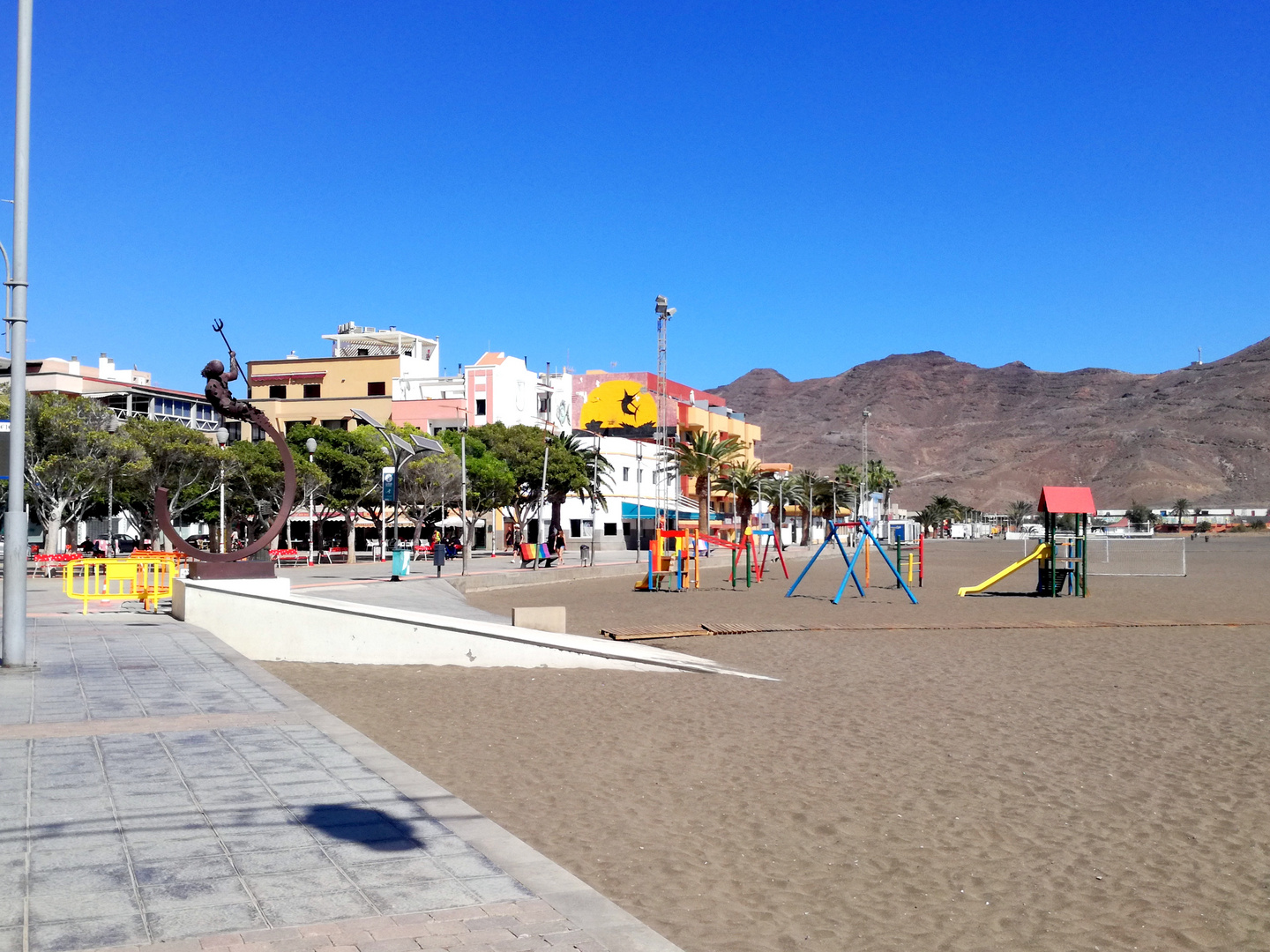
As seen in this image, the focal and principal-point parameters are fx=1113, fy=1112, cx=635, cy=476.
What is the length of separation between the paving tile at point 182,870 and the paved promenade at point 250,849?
0.04 ft

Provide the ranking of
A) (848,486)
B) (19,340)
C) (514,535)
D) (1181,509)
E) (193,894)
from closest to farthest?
(193,894)
(19,340)
(514,535)
(848,486)
(1181,509)

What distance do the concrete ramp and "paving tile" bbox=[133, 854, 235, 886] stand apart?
8.30m

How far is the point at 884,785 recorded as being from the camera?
24.8 ft

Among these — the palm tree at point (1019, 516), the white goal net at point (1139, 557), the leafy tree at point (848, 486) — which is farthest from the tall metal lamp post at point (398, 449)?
the palm tree at point (1019, 516)

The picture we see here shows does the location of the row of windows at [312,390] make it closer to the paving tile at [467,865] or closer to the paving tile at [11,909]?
the paving tile at [467,865]

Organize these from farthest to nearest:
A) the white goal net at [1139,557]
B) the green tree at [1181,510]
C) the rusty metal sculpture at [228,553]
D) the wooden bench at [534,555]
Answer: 1. the green tree at [1181,510]
2. the white goal net at [1139,557]
3. the wooden bench at [534,555]
4. the rusty metal sculpture at [228,553]

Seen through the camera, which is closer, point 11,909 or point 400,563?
point 11,909

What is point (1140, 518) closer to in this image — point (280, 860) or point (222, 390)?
point (222, 390)

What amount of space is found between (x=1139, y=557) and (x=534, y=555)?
3081 cm

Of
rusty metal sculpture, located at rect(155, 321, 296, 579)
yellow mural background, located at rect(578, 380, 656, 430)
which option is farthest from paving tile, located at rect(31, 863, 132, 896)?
yellow mural background, located at rect(578, 380, 656, 430)

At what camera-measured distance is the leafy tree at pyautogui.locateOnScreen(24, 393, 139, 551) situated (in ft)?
120

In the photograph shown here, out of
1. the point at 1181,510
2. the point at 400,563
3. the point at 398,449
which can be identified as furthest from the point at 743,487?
the point at 1181,510

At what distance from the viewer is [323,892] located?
4.75 m

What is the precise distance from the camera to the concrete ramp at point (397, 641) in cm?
1345
